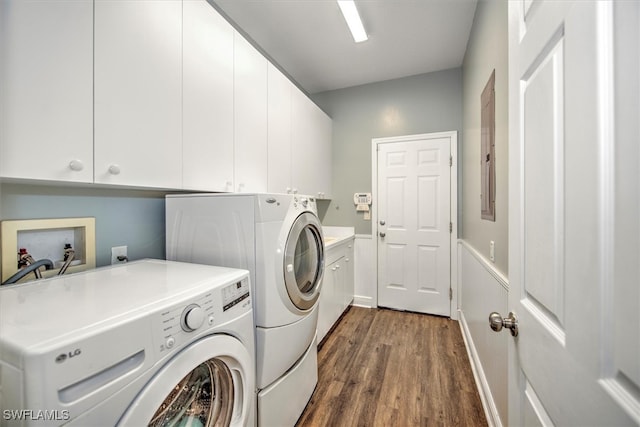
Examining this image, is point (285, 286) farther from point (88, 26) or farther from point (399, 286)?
point (399, 286)

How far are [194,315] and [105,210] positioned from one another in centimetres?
92

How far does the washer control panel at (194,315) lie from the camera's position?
654mm

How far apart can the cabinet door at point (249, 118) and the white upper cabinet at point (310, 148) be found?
49 cm

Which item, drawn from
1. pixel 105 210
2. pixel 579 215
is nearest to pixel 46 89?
pixel 105 210

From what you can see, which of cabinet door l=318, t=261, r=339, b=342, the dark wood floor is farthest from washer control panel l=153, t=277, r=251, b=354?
cabinet door l=318, t=261, r=339, b=342

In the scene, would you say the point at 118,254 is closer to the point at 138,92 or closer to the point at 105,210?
the point at 105,210

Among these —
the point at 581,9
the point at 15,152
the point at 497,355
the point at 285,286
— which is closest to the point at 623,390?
the point at 581,9

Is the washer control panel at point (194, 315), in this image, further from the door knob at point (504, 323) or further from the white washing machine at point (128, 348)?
the door knob at point (504, 323)

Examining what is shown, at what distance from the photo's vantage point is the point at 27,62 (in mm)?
782

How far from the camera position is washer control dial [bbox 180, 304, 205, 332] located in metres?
0.71

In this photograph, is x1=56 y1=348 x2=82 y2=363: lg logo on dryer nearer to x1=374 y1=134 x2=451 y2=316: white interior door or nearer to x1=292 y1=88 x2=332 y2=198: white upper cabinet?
x1=292 y1=88 x2=332 y2=198: white upper cabinet

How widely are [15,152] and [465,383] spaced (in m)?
2.54

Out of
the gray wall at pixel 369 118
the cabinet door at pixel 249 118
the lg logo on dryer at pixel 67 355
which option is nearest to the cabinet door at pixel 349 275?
the gray wall at pixel 369 118

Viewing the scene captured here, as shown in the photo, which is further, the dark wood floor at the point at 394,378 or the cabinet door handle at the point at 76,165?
the dark wood floor at the point at 394,378
